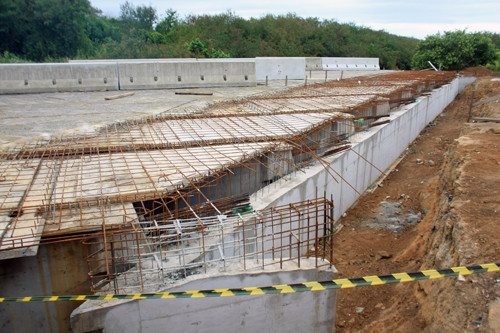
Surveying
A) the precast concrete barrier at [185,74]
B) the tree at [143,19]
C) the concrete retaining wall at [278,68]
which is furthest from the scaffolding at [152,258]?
the tree at [143,19]

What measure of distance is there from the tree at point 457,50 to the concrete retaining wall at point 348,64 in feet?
16.8

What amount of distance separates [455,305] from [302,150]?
4.08 meters

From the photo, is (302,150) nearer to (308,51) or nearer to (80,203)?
(80,203)

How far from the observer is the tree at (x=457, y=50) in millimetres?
30188

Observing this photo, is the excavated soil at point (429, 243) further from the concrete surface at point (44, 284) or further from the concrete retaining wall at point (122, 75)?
the concrete retaining wall at point (122, 75)

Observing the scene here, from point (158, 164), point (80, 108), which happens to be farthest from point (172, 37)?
point (158, 164)

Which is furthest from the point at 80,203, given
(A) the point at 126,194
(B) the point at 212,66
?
(B) the point at 212,66

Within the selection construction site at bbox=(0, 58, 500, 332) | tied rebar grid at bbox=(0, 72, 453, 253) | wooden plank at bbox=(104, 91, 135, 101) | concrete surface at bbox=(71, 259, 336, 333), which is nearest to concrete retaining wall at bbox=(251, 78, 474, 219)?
construction site at bbox=(0, 58, 500, 332)

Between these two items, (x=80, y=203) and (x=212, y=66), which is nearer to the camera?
(x=80, y=203)

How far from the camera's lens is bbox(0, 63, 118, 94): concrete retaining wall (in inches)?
531

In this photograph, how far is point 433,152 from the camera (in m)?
14.2

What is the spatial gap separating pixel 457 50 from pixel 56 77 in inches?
1126

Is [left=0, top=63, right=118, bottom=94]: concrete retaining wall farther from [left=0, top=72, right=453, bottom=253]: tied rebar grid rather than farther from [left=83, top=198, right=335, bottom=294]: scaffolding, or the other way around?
[left=83, top=198, right=335, bottom=294]: scaffolding

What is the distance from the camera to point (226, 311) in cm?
448
